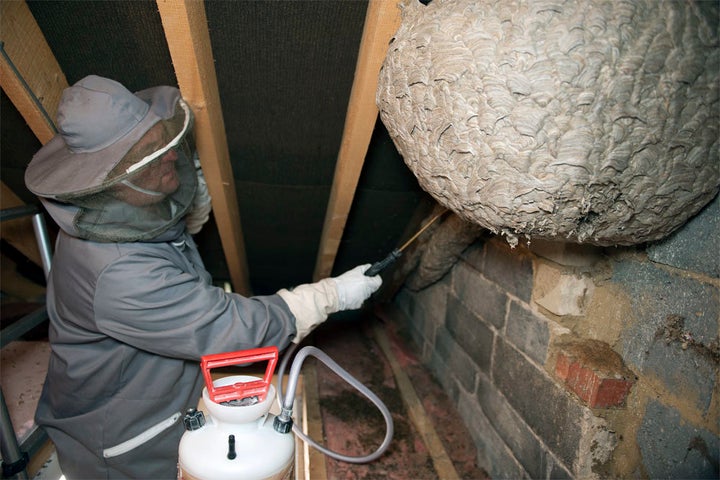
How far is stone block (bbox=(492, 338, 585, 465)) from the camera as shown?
4.13 ft

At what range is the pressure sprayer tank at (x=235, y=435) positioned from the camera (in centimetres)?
98

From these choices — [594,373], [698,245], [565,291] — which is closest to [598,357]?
[594,373]

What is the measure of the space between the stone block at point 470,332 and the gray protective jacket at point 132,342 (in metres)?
0.88

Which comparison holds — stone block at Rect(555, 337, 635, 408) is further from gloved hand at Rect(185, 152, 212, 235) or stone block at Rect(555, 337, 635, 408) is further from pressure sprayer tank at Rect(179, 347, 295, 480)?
gloved hand at Rect(185, 152, 212, 235)

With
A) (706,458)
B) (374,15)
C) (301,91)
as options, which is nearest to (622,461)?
(706,458)

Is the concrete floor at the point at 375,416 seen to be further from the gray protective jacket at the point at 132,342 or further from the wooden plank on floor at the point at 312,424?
the gray protective jacket at the point at 132,342

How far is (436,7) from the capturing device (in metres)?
0.90

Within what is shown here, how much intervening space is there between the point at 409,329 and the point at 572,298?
162cm

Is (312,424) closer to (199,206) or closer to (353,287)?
(353,287)

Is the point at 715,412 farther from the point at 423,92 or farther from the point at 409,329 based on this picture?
the point at 409,329

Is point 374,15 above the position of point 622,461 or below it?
above

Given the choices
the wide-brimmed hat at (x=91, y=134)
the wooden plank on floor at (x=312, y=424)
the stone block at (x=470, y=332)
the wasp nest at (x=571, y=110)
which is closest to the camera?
the wasp nest at (x=571, y=110)

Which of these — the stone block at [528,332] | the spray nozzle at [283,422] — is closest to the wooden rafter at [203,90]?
the spray nozzle at [283,422]

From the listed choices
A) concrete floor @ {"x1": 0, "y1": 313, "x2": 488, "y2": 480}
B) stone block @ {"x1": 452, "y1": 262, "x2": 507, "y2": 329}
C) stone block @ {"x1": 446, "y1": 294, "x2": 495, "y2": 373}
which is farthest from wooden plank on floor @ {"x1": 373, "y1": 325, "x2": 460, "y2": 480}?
stone block @ {"x1": 452, "y1": 262, "x2": 507, "y2": 329}
